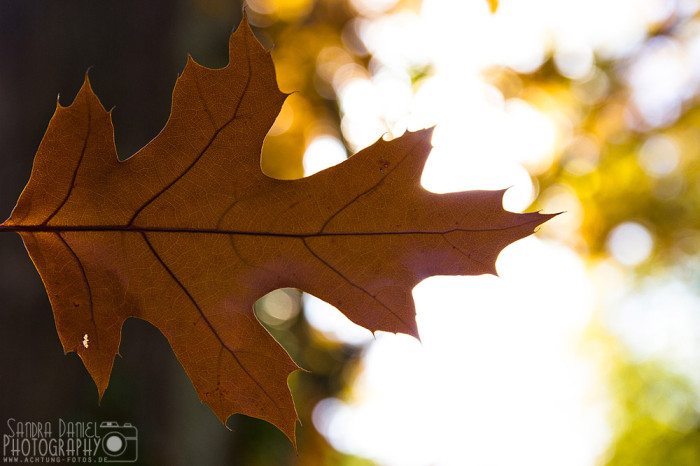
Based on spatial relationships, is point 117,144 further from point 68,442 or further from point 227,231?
point 227,231

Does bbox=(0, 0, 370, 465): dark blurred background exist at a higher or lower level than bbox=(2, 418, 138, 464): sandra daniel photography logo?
higher

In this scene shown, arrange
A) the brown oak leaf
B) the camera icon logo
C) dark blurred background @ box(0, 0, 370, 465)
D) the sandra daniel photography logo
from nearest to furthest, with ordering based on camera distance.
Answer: the brown oak leaf
the sandra daniel photography logo
dark blurred background @ box(0, 0, 370, 465)
the camera icon logo

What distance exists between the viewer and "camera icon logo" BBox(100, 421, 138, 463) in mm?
2604

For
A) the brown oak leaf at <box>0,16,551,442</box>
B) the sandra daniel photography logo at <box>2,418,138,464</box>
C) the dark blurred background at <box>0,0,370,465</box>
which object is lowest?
the brown oak leaf at <box>0,16,551,442</box>

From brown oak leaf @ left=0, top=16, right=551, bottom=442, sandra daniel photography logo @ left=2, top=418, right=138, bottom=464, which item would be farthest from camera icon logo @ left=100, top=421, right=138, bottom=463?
brown oak leaf @ left=0, top=16, right=551, bottom=442

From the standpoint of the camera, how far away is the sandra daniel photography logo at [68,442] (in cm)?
225

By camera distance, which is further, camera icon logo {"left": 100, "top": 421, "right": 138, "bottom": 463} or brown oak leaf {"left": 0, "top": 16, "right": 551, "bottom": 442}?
camera icon logo {"left": 100, "top": 421, "right": 138, "bottom": 463}

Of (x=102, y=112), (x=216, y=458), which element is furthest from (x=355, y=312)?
(x=216, y=458)

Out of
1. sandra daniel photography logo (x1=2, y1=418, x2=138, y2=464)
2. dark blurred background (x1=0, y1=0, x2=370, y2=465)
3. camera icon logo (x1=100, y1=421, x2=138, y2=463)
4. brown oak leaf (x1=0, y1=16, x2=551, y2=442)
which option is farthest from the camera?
camera icon logo (x1=100, y1=421, x2=138, y2=463)

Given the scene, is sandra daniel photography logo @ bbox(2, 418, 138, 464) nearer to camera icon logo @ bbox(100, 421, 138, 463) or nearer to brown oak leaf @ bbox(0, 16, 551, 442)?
camera icon logo @ bbox(100, 421, 138, 463)

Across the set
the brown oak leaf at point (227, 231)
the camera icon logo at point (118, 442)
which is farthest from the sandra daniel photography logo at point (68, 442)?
the brown oak leaf at point (227, 231)

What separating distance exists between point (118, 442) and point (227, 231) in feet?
8.21

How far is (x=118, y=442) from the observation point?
2.63 m

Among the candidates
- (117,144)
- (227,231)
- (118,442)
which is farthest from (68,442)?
(227,231)
